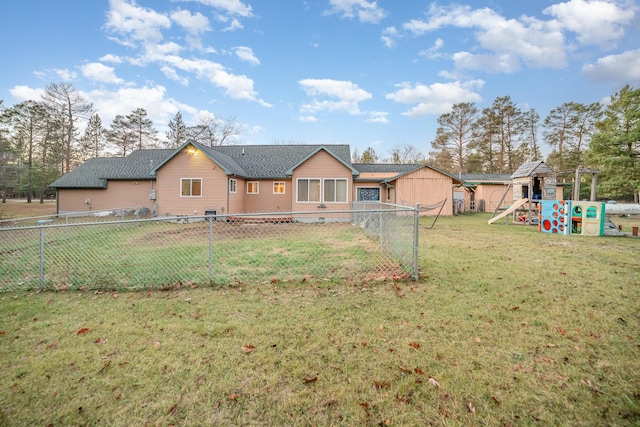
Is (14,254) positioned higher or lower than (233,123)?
lower

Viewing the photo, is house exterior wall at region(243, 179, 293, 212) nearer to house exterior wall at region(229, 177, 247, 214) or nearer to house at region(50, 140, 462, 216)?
house at region(50, 140, 462, 216)

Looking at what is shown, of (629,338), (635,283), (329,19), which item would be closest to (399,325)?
(629,338)

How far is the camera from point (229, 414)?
2.06 metres

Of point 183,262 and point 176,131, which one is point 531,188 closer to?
point 183,262

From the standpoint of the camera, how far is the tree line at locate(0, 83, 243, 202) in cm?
3109

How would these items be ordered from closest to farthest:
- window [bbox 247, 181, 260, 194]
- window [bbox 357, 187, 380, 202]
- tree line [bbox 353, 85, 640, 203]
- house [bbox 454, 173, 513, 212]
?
window [bbox 247, 181, 260, 194]
window [bbox 357, 187, 380, 202]
house [bbox 454, 173, 513, 212]
tree line [bbox 353, 85, 640, 203]

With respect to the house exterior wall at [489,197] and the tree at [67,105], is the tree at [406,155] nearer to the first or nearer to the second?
the house exterior wall at [489,197]

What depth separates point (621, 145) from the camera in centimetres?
2288

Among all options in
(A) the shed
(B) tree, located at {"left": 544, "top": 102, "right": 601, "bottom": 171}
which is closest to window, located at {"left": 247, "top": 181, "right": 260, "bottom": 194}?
(A) the shed

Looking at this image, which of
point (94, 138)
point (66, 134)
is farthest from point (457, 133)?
point (66, 134)

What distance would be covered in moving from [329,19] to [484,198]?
855 inches

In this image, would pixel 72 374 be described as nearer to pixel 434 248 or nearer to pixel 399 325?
pixel 399 325

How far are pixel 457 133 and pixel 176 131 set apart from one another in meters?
39.8

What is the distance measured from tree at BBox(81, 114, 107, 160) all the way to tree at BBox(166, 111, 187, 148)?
27.5 feet
